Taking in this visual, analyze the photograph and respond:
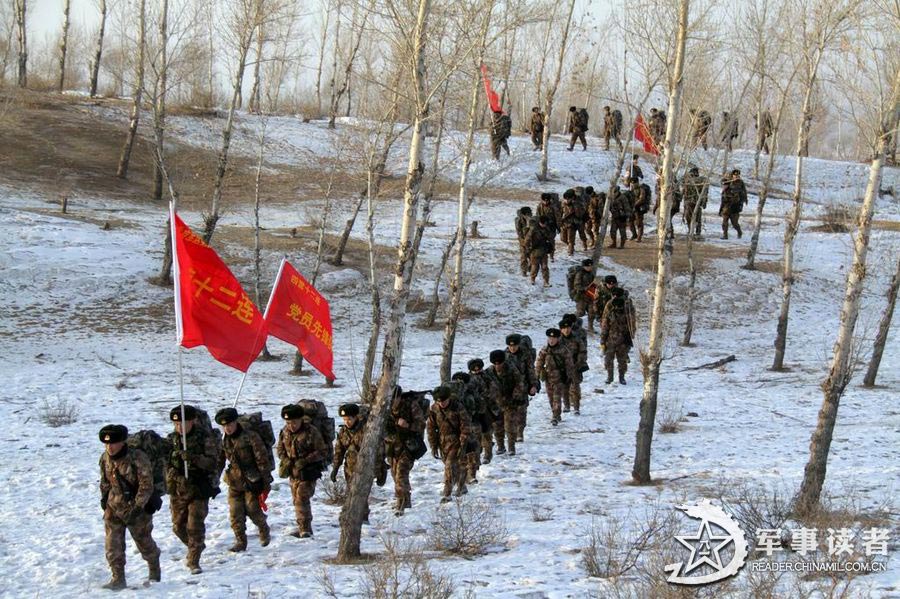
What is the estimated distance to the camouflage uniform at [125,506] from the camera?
7688 millimetres

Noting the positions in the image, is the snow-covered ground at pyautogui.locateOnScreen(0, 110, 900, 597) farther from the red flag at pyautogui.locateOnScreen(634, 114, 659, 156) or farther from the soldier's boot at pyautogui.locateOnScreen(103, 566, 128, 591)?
the red flag at pyautogui.locateOnScreen(634, 114, 659, 156)

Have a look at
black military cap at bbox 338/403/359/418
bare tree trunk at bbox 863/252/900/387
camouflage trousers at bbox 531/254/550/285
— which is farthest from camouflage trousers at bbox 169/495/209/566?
camouflage trousers at bbox 531/254/550/285

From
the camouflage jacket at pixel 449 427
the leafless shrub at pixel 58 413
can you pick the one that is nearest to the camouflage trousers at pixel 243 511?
the camouflage jacket at pixel 449 427

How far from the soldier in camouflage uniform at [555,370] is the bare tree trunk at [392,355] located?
5.86 metres

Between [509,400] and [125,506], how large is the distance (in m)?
5.90

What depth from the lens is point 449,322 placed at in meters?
14.7

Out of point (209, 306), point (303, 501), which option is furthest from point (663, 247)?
point (209, 306)

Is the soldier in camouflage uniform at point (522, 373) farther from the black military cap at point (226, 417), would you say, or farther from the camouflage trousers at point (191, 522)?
the camouflage trousers at point (191, 522)

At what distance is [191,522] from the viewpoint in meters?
8.18

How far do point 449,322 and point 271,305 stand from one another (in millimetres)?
5586

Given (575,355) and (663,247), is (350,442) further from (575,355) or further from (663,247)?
(575,355)

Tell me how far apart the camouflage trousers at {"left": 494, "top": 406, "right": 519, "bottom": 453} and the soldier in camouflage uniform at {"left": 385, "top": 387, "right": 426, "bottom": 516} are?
88.6 inches

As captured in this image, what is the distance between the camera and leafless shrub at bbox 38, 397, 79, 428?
1255cm

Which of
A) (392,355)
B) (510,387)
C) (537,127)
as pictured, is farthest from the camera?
(537,127)
